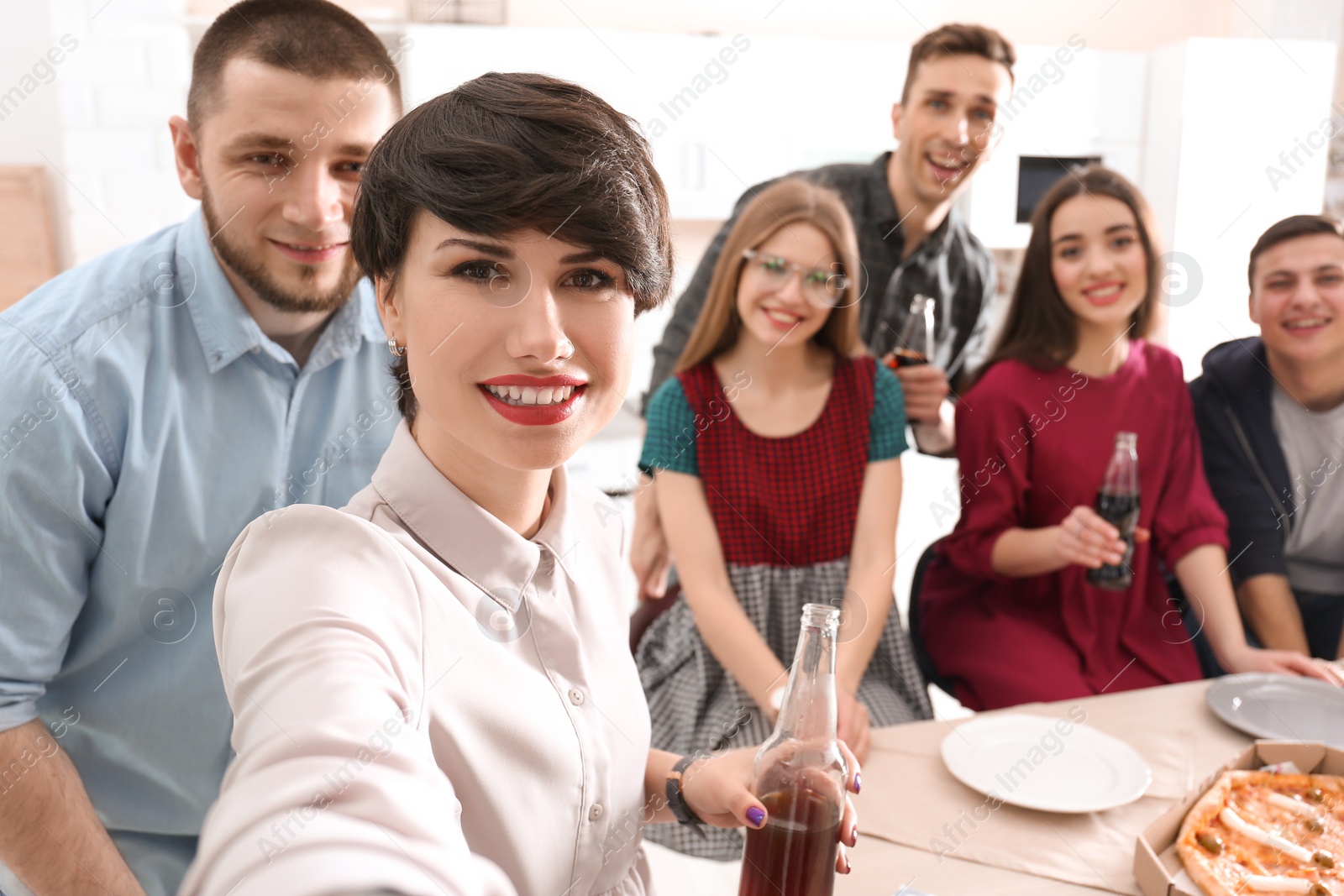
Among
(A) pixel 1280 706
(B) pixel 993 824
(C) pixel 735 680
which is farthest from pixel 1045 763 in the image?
(C) pixel 735 680

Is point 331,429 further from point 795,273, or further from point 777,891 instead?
point 795,273

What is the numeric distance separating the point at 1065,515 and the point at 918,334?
49 cm

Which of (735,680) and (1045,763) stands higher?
(1045,763)

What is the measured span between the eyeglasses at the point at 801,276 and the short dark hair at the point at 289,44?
2.54 feet

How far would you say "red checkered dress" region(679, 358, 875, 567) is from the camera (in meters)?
1.56

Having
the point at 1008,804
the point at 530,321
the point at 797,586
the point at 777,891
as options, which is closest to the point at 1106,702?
the point at 1008,804

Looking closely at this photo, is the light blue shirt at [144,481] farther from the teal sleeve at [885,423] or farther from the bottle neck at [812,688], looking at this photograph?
the teal sleeve at [885,423]

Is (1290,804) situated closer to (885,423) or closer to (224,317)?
(885,423)

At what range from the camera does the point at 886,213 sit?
79.8 inches

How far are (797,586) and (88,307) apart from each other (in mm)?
1127

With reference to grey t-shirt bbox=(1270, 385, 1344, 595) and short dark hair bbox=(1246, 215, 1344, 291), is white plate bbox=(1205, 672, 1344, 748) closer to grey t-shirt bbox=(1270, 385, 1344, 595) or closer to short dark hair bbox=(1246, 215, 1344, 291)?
grey t-shirt bbox=(1270, 385, 1344, 595)

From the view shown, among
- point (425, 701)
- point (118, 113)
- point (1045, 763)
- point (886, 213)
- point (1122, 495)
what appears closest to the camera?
point (425, 701)

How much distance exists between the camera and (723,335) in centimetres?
161

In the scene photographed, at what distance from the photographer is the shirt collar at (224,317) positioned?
2.85ft
